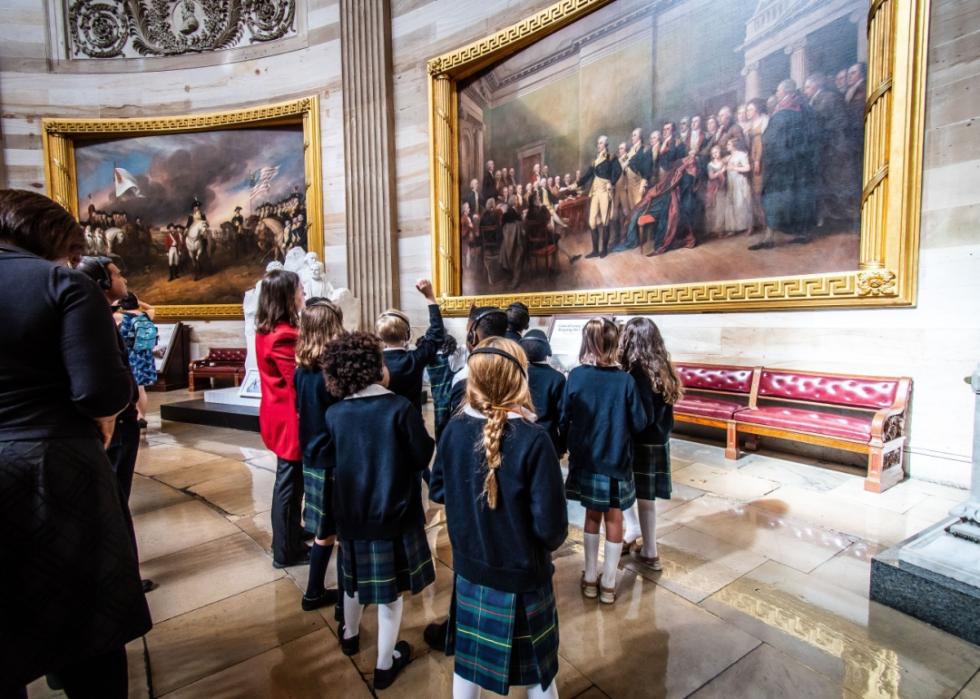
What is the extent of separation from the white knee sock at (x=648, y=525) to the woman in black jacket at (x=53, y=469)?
7.66 ft

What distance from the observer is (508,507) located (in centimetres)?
143

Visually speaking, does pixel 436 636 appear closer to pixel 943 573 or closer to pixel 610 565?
pixel 610 565

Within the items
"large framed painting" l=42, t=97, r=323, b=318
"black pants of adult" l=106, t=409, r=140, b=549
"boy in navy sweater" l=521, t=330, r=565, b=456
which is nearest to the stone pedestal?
"boy in navy sweater" l=521, t=330, r=565, b=456

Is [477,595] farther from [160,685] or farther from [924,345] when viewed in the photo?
[924,345]

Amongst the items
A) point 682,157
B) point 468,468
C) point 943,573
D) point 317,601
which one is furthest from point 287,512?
point 682,157

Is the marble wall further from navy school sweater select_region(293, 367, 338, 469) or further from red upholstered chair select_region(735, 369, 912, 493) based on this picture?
navy school sweater select_region(293, 367, 338, 469)

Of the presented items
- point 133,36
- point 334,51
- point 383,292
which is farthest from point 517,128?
point 133,36

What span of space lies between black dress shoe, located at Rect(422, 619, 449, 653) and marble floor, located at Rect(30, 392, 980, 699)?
1.9 inches

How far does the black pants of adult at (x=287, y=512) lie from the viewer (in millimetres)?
2727

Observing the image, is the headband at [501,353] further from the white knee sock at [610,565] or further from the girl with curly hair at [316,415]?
the white knee sock at [610,565]

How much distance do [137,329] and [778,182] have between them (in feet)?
19.9

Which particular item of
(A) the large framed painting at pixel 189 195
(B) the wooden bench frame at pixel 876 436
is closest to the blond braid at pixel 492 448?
(B) the wooden bench frame at pixel 876 436

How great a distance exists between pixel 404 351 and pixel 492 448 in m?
1.41

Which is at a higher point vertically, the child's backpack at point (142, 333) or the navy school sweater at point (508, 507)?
the child's backpack at point (142, 333)
